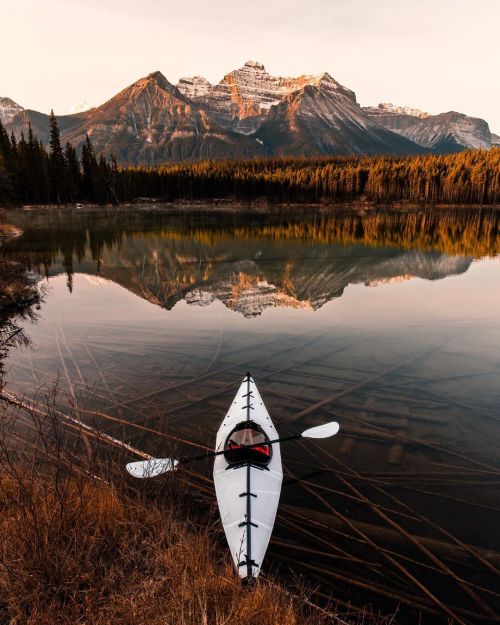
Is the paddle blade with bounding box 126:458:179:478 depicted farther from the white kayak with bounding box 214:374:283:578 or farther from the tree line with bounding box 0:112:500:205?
the tree line with bounding box 0:112:500:205

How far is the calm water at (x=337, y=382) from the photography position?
23.0 ft

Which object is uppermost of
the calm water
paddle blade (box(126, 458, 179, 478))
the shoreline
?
the shoreline

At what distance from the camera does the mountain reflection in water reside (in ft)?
85.6

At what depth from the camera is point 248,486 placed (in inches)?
287

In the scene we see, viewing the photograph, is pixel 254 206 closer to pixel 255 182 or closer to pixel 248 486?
pixel 255 182

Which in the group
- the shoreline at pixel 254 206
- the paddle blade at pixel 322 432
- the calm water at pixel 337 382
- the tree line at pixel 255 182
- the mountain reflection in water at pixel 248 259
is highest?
the tree line at pixel 255 182

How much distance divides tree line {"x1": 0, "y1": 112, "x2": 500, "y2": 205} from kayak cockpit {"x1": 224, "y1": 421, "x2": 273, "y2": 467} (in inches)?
4415

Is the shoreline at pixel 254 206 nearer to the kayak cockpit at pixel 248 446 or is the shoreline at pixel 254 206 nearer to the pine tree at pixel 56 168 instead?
the pine tree at pixel 56 168

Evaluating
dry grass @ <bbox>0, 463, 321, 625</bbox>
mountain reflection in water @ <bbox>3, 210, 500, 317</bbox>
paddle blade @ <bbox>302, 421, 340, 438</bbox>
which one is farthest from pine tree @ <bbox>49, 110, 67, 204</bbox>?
dry grass @ <bbox>0, 463, 321, 625</bbox>

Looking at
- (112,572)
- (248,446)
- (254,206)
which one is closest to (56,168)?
(254,206)

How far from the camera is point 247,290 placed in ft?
86.2

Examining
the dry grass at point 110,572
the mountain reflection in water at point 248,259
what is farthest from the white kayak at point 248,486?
the mountain reflection in water at point 248,259

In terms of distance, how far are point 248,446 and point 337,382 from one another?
19.6 feet

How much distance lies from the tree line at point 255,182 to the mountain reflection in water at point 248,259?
57340mm
